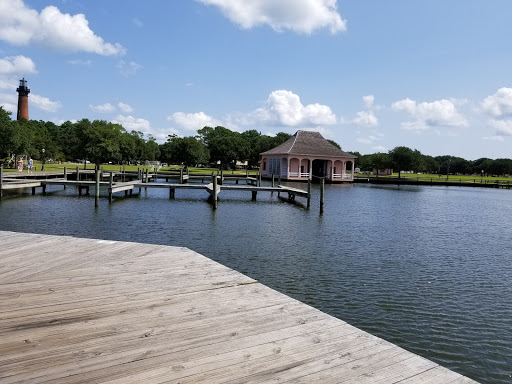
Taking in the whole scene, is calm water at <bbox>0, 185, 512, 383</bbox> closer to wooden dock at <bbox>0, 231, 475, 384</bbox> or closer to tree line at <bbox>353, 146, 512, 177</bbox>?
wooden dock at <bbox>0, 231, 475, 384</bbox>

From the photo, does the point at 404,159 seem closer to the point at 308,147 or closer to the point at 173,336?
the point at 308,147

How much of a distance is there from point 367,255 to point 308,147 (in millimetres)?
50420

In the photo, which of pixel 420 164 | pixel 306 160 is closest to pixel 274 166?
pixel 306 160

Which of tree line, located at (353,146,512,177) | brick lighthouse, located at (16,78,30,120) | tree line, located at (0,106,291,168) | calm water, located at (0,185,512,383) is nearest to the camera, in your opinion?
calm water, located at (0,185,512,383)

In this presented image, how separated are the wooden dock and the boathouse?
53.2m

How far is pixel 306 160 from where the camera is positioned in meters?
61.8

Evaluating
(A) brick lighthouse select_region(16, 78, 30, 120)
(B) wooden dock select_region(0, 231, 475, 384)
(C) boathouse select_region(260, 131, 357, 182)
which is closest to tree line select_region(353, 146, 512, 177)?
(C) boathouse select_region(260, 131, 357, 182)

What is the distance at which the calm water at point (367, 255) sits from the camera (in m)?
7.07

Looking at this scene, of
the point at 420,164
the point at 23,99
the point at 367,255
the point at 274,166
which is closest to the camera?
the point at 367,255

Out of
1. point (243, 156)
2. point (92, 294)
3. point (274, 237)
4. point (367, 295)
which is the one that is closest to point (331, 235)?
point (274, 237)

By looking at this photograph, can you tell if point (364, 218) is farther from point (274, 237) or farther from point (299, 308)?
point (299, 308)

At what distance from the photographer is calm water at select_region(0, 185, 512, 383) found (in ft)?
23.2

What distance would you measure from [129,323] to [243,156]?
284ft

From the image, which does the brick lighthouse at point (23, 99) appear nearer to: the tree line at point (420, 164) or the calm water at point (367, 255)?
the tree line at point (420, 164)
